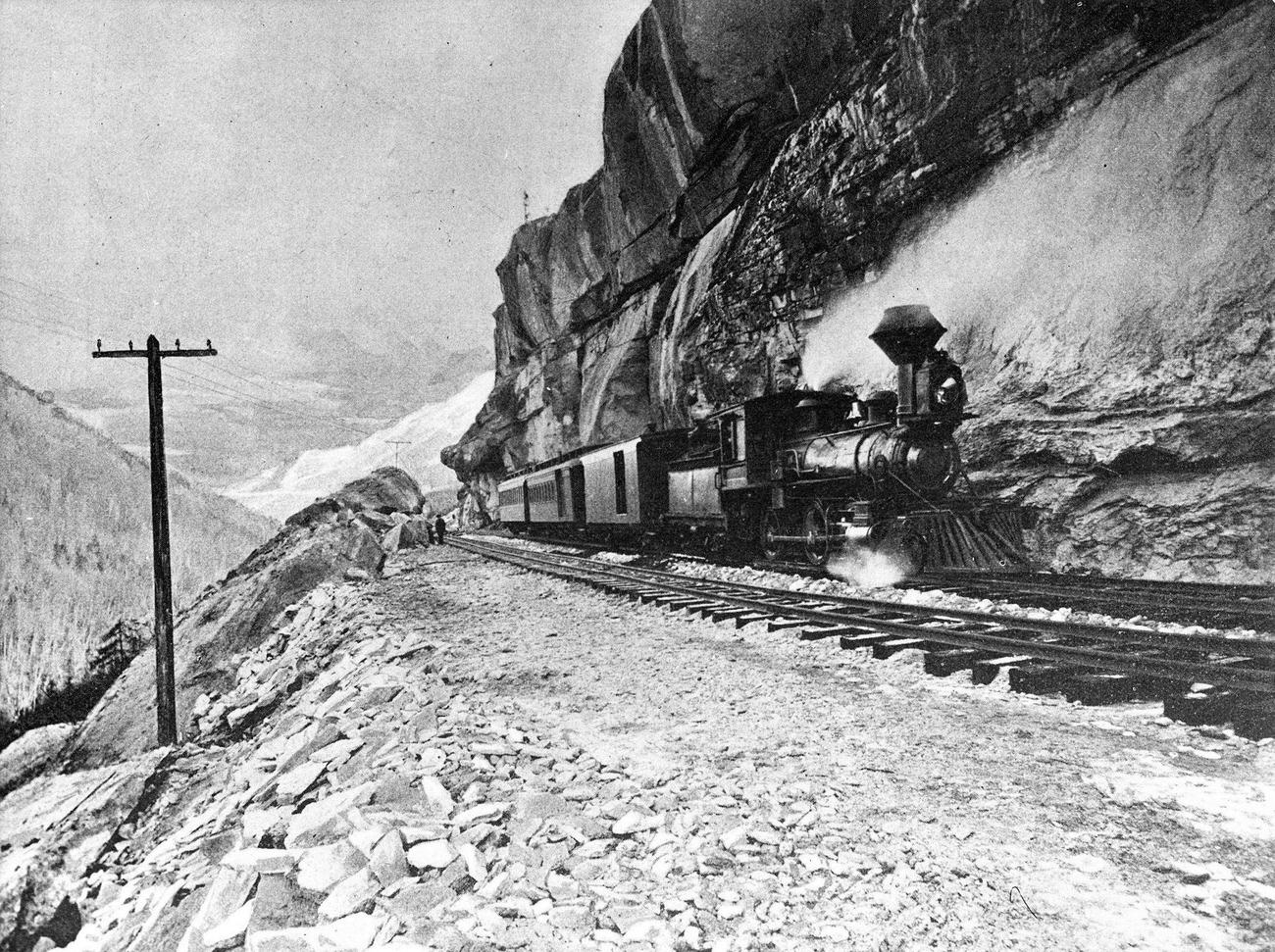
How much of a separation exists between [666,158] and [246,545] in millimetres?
24028

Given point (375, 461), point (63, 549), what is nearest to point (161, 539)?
point (63, 549)

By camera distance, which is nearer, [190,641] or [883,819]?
[883,819]

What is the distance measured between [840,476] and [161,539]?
924cm

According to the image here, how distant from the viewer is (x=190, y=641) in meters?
11.4

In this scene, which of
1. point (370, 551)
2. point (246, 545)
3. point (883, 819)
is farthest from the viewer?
point (246, 545)

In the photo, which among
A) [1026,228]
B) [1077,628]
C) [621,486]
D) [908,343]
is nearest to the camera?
[1077,628]

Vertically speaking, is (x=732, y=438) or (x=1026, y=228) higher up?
(x=1026, y=228)

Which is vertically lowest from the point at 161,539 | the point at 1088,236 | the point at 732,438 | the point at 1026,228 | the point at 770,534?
the point at 770,534

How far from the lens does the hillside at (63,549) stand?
1125 cm

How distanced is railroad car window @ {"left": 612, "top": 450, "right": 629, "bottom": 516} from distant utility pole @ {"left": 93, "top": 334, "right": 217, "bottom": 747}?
870 cm

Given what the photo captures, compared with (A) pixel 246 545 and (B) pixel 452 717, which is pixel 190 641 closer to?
(B) pixel 452 717

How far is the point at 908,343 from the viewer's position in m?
10.2

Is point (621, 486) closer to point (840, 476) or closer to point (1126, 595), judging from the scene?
point (840, 476)

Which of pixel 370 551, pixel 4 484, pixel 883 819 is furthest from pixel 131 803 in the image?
pixel 4 484
